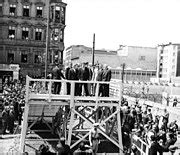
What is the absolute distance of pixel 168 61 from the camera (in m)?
85.0

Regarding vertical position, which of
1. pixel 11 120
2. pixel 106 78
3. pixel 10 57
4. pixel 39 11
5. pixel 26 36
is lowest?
pixel 11 120

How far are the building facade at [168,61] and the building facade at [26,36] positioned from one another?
4144cm

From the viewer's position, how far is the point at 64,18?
52.2m

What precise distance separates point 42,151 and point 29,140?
22.9 feet

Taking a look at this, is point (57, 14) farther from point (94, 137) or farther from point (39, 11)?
point (94, 137)

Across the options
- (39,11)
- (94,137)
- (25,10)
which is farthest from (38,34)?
(94,137)

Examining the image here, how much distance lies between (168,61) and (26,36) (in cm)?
4669

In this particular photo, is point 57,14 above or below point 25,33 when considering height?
above

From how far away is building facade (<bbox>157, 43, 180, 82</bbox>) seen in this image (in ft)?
270

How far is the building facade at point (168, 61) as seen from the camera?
270ft

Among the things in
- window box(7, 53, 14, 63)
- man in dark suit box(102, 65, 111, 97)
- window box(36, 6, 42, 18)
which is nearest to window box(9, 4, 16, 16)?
window box(36, 6, 42, 18)

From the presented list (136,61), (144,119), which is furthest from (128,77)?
(144,119)

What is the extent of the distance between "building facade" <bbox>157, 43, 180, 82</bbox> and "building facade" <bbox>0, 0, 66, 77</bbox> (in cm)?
4144

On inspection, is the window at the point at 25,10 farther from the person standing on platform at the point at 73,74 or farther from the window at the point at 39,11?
the person standing on platform at the point at 73,74
